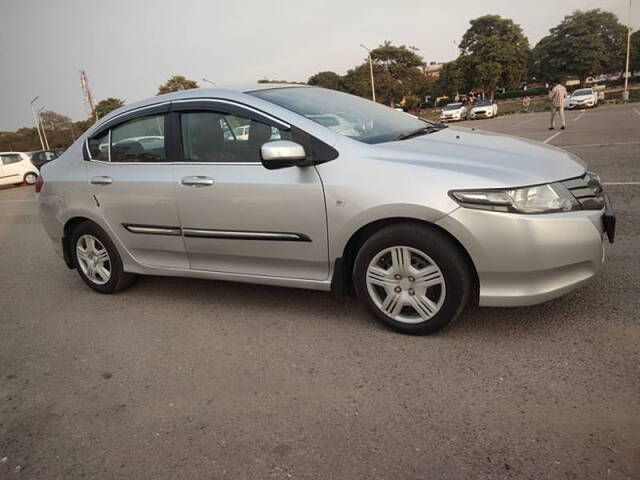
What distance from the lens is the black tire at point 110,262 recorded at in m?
4.27

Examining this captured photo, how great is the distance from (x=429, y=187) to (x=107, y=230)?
8.89 feet

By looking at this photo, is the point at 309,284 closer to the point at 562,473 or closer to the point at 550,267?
the point at 550,267

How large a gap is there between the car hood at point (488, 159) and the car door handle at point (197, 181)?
1.18m

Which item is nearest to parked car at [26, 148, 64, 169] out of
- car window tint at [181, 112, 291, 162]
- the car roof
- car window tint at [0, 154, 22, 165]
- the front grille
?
car window tint at [0, 154, 22, 165]

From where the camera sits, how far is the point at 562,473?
1.95 metres

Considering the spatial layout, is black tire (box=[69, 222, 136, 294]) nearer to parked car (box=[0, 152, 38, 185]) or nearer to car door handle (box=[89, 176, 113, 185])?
car door handle (box=[89, 176, 113, 185])

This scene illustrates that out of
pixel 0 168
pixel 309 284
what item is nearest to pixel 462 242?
pixel 309 284

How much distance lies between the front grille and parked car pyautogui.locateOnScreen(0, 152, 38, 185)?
2170 centimetres

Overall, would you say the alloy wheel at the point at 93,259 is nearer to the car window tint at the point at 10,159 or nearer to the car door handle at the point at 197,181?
the car door handle at the point at 197,181

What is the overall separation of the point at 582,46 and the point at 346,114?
70348 millimetres

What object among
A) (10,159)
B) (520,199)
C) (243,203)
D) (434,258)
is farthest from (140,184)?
(10,159)

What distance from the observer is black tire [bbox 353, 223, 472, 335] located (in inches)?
112

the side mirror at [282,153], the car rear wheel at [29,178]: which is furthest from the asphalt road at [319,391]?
the car rear wheel at [29,178]

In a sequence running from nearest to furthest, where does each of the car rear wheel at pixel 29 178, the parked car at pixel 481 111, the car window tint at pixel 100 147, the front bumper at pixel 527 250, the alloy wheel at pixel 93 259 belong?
the front bumper at pixel 527 250, the car window tint at pixel 100 147, the alloy wheel at pixel 93 259, the car rear wheel at pixel 29 178, the parked car at pixel 481 111
